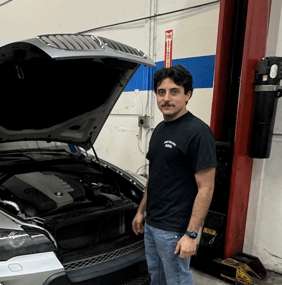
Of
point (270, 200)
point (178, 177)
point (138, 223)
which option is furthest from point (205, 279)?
→ point (178, 177)

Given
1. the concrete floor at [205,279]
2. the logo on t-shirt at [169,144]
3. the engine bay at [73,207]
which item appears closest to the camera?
the logo on t-shirt at [169,144]

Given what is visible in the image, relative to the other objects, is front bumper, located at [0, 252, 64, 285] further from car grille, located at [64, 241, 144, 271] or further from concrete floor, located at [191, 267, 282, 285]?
concrete floor, located at [191, 267, 282, 285]

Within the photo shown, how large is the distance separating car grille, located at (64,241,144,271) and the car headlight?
0.17m

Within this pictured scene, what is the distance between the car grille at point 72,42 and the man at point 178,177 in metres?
0.41

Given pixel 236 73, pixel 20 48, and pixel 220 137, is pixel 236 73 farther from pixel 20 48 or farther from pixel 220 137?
pixel 20 48

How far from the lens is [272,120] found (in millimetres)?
2232

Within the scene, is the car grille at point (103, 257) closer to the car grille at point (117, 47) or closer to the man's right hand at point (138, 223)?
the man's right hand at point (138, 223)

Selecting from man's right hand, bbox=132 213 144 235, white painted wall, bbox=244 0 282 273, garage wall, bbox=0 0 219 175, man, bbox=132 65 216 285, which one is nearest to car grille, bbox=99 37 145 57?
man, bbox=132 65 216 285

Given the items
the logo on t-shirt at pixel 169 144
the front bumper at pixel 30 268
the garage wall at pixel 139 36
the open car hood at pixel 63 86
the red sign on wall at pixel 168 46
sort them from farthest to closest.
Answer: the red sign on wall at pixel 168 46, the garage wall at pixel 139 36, the open car hood at pixel 63 86, the logo on t-shirt at pixel 169 144, the front bumper at pixel 30 268

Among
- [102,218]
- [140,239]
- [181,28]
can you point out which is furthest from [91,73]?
[181,28]

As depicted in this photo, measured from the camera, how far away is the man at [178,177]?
4.36 feet

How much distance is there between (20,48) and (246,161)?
195 centimetres

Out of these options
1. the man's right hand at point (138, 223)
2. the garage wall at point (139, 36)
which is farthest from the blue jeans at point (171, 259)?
the garage wall at point (139, 36)

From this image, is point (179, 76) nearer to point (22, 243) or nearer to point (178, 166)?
point (178, 166)
